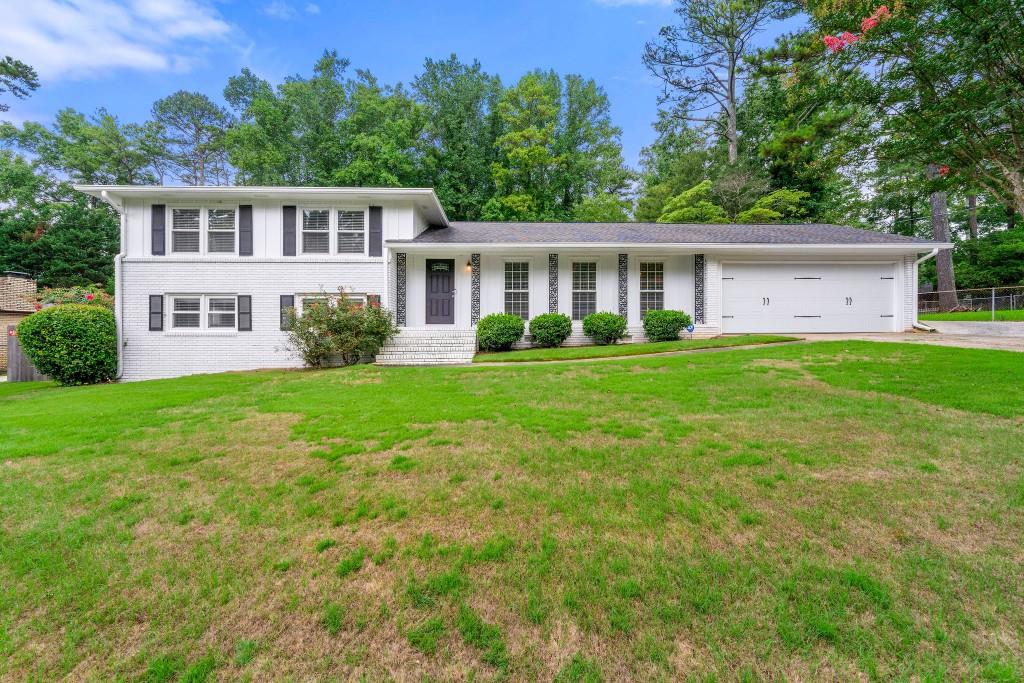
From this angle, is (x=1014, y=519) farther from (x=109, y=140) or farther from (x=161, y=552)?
(x=109, y=140)

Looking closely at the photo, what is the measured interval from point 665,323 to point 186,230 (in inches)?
557

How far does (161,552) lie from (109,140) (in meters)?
40.2

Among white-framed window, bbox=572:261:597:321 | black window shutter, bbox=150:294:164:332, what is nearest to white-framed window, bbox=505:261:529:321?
white-framed window, bbox=572:261:597:321

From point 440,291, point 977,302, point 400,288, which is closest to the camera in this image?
point 400,288

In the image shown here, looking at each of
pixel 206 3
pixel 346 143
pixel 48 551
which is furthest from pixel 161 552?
pixel 346 143

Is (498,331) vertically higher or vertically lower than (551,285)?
lower

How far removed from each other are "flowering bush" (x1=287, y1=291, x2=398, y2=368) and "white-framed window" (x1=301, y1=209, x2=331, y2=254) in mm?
2130

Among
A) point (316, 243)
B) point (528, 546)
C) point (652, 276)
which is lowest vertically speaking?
point (528, 546)

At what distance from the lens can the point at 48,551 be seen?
238cm

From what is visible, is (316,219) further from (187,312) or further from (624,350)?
(624,350)

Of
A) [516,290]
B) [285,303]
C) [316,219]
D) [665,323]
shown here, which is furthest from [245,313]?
[665,323]

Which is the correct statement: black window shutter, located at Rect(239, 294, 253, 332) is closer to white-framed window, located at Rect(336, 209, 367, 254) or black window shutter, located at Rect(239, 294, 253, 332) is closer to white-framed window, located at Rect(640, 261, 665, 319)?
white-framed window, located at Rect(336, 209, 367, 254)

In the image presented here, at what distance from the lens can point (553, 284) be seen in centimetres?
1255

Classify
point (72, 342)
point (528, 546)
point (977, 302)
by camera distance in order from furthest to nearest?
point (977, 302) < point (72, 342) < point (528, 546)
